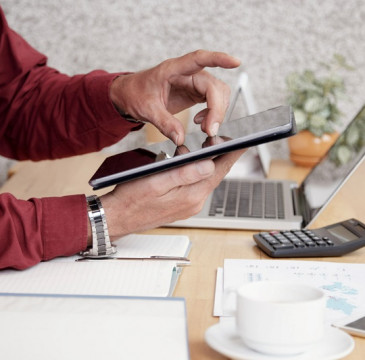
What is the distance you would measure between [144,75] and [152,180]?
0.26 meters

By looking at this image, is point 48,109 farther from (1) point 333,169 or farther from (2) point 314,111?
(2) point 314,111

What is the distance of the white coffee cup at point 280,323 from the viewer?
0.54 metres

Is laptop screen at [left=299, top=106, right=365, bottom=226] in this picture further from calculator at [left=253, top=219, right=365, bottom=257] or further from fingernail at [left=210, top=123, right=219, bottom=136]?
fingernail at [left=210, top=123, right=219, bottom=136]

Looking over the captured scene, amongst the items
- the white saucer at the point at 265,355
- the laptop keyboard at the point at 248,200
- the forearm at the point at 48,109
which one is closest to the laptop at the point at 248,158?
the laptop keyboard at the point at 248,200

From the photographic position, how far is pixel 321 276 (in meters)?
0.82

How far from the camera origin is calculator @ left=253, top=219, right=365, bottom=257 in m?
0.91

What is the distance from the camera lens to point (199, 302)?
756 millimetres

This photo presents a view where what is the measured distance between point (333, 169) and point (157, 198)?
1.39ft

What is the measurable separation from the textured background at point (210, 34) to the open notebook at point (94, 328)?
3.92 feet

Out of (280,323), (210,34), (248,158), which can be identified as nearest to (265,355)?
(280,323)

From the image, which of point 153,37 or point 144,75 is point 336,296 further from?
point 153,37

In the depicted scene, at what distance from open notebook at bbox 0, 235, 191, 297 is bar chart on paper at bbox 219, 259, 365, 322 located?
7cm

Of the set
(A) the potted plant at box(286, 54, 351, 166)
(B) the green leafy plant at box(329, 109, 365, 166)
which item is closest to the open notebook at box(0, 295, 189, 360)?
(B) the green leafy plant at box(329, 109, 365, 166)

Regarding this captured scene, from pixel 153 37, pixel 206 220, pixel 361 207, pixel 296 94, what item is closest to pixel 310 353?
pixel 206 220
